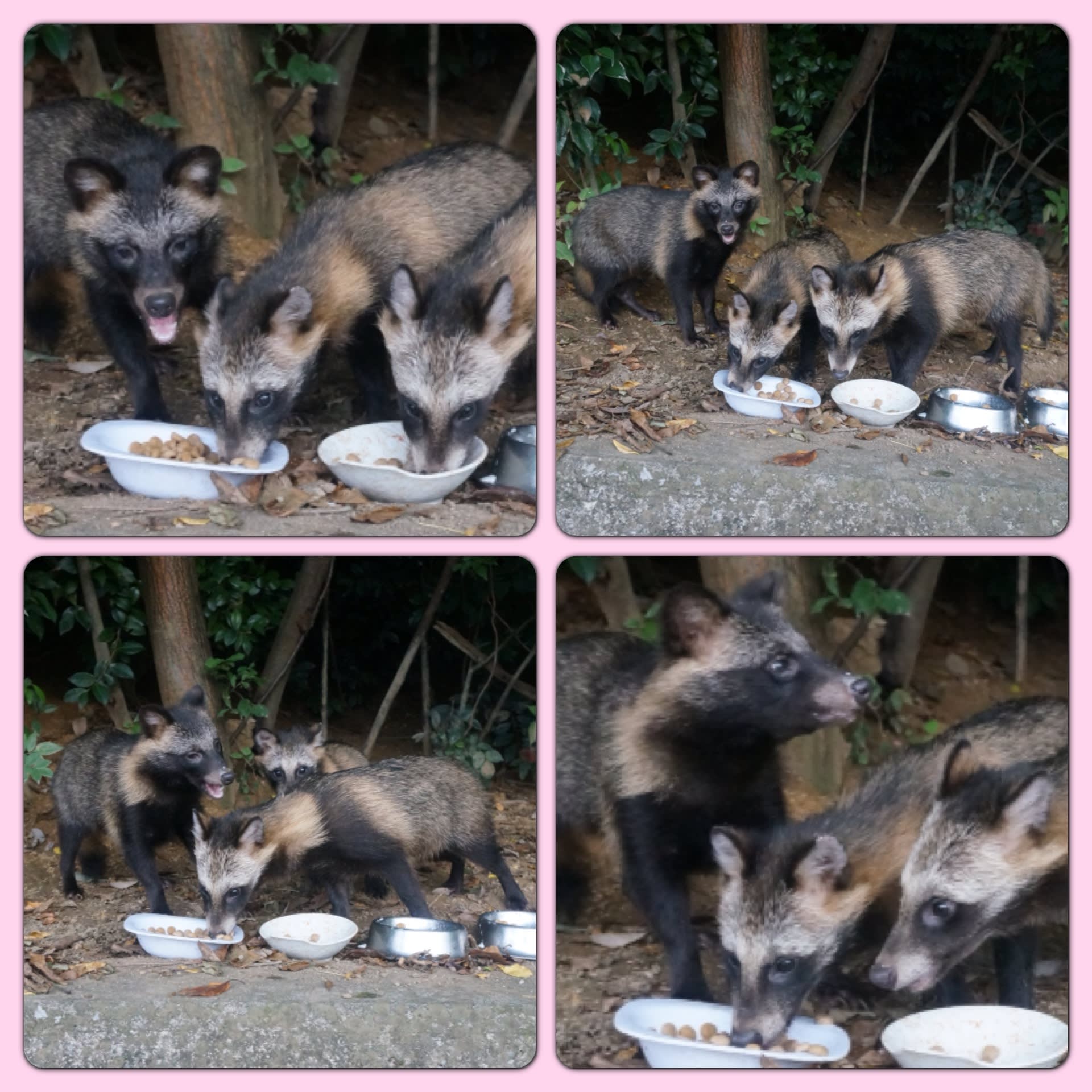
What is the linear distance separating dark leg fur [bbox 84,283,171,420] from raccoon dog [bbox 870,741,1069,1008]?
2.08 m

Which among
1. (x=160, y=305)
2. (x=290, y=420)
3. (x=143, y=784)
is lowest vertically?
(x=143, y=784)

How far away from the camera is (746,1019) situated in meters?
2.86

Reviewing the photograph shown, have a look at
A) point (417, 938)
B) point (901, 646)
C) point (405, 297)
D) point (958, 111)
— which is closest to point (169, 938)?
point (417, 938)

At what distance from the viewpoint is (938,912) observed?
293cm

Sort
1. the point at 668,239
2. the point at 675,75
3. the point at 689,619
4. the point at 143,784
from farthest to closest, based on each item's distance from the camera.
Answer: the point at 143,784 → the point at 668,239 → the point at 689,619 → the point at 675,75

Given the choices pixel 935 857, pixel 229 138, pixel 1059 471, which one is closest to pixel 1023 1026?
pixel 935 857

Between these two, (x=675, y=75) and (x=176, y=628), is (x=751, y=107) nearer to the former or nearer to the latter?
(x=675, y=75)

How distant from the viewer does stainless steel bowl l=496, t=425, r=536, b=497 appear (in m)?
2.91

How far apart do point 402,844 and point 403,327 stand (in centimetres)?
149

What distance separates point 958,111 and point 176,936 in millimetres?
2725

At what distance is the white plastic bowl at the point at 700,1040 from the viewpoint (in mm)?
2832

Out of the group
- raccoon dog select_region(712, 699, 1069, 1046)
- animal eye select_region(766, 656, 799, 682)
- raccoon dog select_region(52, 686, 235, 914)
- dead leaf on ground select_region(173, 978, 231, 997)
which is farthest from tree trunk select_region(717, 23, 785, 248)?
dead leaf on ground select_region(173, 978, 231, 997)

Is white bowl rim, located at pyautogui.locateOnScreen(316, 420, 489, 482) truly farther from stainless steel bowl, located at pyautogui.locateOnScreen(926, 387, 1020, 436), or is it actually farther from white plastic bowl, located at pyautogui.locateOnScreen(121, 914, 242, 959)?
white plastic bowl, located at pyautogui.locateOnScreen(121, 914, 242, 959)

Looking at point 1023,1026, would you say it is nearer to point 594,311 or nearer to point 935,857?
point 935,857
